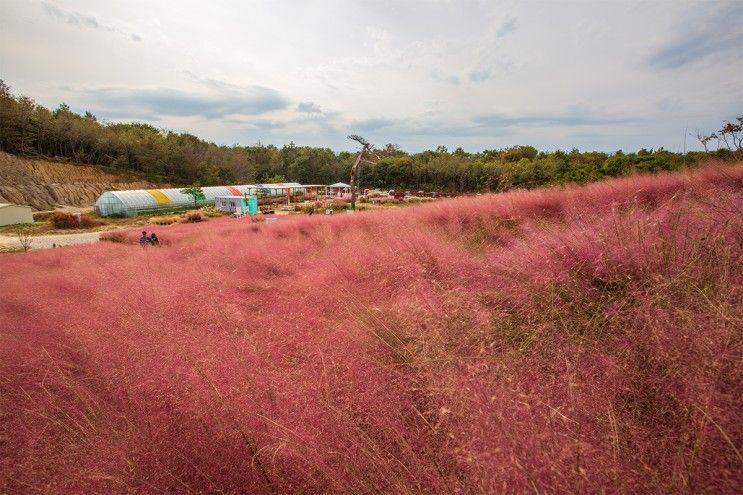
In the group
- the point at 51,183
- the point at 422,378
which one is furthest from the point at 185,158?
the point at 422,378

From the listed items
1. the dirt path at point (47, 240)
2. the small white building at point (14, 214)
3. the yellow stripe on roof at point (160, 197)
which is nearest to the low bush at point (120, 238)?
the dirt path at point (47, 240)

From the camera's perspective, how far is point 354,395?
236cm

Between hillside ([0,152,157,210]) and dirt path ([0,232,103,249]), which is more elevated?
hillside ([0,152,157,210])

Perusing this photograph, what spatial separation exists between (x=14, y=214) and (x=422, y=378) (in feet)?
125

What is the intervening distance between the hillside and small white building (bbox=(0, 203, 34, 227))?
10.5 metres

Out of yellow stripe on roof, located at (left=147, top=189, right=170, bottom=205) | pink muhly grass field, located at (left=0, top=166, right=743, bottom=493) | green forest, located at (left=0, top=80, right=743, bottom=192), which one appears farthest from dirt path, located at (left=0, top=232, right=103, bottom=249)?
green forest, located at (left=0, top=80, right=743, bottom=192)

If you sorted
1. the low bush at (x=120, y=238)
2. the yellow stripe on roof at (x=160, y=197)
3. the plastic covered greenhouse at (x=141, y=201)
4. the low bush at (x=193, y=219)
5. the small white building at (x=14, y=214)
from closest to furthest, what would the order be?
the low bush at (x=120, y=238) < the small white building at (x=14, y=214) < the low bush at (x=193, y=219) < the plastic covered greenhouse at (x=141, y=201) < the yellow stripe on roof at (x=160, y=197)

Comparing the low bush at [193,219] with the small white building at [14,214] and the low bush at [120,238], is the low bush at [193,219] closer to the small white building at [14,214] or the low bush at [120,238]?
the low bush at [120,238]

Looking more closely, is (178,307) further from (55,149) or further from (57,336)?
(55,149)

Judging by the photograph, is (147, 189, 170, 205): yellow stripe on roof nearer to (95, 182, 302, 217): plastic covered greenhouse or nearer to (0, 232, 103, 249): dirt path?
(95, 182, 302, 217): plastic covered greenhouse

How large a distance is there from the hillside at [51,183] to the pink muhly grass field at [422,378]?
148 ft

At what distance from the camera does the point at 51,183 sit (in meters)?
42.6

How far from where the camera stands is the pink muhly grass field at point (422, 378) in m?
1.52

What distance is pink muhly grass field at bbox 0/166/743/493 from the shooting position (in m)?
1.52
